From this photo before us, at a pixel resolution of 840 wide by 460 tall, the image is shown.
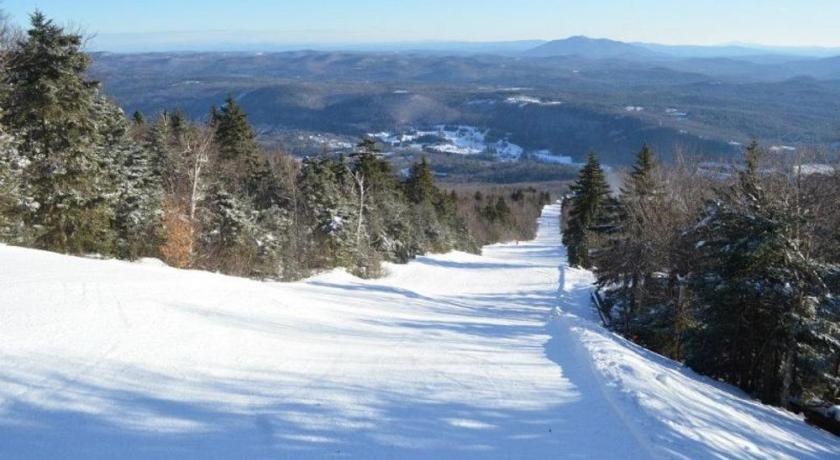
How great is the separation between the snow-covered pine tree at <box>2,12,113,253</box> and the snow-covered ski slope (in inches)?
341

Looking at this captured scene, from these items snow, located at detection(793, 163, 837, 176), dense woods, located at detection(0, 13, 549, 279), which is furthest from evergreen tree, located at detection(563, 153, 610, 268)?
snow, located at detection(793, 163, 837, 176)

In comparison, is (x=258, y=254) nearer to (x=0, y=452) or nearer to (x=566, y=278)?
(x=566, y=278)

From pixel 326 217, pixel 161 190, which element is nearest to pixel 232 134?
pixel 326 217

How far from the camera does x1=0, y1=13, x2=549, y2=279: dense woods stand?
19.8 meters

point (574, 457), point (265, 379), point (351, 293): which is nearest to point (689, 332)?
point (351, 293)

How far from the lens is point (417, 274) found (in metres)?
34.4

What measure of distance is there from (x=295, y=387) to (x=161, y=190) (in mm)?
23329

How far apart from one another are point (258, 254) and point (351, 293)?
1135cm

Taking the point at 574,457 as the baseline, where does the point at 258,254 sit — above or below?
below

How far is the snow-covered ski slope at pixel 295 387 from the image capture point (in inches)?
235

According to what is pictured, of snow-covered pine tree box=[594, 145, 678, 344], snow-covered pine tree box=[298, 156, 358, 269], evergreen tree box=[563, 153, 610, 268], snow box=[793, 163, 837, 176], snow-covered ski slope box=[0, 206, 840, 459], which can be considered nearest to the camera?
snow-covered ski slope box=[0, 206, 840, 459]

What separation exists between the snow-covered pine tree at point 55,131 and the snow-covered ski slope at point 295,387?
8.66 metres

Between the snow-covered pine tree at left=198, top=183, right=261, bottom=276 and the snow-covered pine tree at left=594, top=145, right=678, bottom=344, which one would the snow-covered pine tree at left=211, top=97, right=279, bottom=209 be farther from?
the snow-covered pine tree at left=594, top=145, right=678, bottom=344

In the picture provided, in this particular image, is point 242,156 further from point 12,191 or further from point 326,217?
point 12,191
